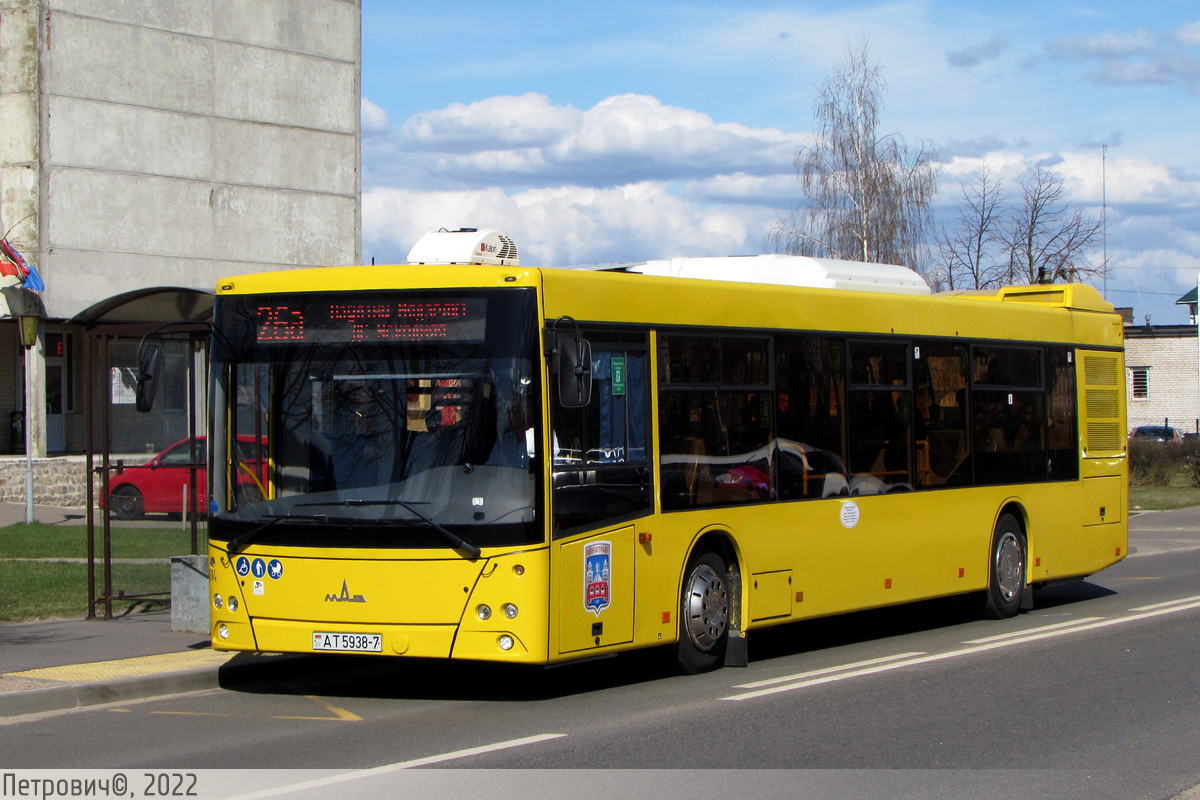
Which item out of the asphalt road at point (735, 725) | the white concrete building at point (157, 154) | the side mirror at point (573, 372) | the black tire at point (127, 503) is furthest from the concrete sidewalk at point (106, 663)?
the white concrete building at point (157, 154)

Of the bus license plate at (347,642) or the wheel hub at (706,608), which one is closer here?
the bus license plate at (347,642)

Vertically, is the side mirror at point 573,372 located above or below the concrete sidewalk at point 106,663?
above

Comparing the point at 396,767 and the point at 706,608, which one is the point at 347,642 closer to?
the point at 396,767

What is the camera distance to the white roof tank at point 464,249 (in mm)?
10344

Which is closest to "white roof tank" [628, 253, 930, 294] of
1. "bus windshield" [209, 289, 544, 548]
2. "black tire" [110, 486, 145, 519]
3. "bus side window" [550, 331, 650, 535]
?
"bus side window" [550, 331, 650, 535]

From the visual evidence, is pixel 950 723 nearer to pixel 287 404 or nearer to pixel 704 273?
pixel 287 404

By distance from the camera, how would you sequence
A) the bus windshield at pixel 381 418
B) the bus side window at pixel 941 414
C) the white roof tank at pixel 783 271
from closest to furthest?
the bus windshield at pixel 381 418, the white roof tank at pixel 783 271, the bus side window at pixel 941 414

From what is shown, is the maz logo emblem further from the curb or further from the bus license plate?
the curb

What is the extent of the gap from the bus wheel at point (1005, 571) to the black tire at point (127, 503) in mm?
15633

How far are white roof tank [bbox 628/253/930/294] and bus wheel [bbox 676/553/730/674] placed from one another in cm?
294

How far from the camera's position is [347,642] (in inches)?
364

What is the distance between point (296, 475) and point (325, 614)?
3.20 ft

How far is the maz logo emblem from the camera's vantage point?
9227 mm

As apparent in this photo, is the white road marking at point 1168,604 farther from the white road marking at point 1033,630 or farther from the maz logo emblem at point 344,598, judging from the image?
the maz logo emblem at point 344,598
